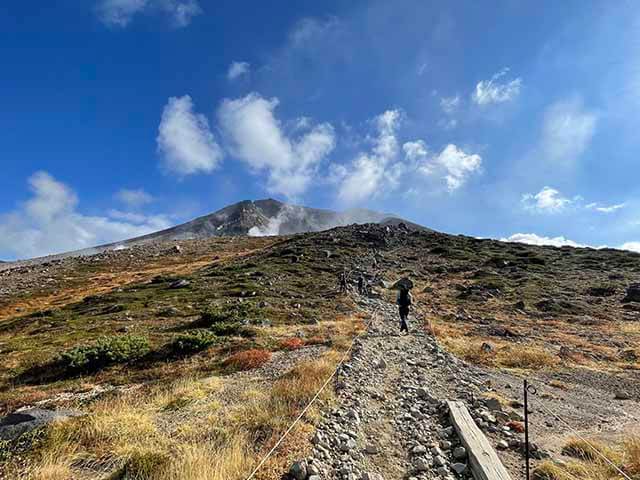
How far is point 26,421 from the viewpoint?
6.96m

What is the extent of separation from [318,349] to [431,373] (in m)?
4.91

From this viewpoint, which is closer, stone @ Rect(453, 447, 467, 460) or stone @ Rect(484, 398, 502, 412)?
stone @ Rect(453, 447, 467, 460)

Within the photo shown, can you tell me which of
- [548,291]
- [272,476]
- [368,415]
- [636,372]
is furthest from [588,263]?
[272,476]

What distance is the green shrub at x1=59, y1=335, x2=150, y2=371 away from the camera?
46.3ft

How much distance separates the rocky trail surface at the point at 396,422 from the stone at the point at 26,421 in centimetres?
520

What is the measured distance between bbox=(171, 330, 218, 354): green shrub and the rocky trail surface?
6964 mm

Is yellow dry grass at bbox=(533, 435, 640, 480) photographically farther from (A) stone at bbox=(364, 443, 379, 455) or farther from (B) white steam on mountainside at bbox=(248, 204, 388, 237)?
(B) white steam on mountainside at bbox=(248, 204, 388, 237)

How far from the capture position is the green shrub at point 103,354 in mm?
14109

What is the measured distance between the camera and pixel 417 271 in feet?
160

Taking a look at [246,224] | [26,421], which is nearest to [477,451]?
[26,421]

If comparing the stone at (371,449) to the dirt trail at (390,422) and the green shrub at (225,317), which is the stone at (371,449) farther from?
the green shrub at (225,317)

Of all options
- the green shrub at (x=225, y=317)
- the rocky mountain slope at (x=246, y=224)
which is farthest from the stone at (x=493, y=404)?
the rocky mountain slope at (x=246, y=224)

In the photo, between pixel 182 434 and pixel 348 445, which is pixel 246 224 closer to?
pixel 182 434

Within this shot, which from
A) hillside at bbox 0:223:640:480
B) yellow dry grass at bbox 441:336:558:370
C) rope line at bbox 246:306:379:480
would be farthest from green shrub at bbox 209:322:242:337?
yellow dry grass at bbox 441:336:558:370
